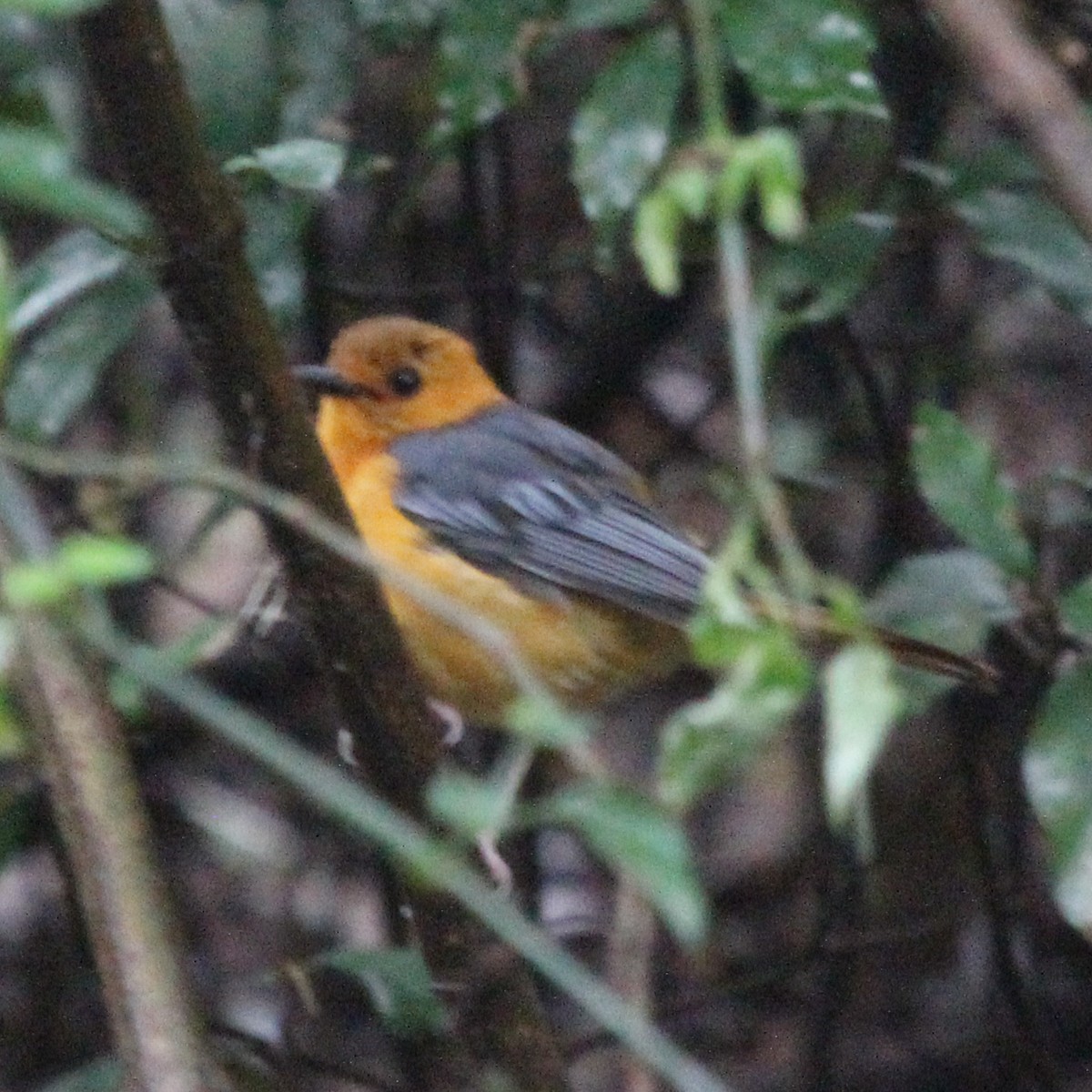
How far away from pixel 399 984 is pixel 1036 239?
156 cm

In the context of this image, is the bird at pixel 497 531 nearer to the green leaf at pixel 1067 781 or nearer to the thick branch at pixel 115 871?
the green leaf at pixel 1067 781

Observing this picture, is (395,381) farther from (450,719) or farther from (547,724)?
(547,724)

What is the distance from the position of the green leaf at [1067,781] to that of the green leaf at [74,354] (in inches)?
63.7

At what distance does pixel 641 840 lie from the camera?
5.30 feet

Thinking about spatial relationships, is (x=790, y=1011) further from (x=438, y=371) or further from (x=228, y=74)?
(x=228, y=74)

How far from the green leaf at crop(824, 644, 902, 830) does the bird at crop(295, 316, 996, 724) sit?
6.54 feet

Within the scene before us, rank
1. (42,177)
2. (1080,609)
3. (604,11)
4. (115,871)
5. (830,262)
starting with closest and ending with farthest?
(42,177) < (115,871) < (1080,609) < (604,11) < (830,262)

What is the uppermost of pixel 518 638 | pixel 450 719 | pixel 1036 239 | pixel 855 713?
pixel 855 713

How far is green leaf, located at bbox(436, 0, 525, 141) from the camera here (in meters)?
3.22

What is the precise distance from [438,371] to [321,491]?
6.41ft

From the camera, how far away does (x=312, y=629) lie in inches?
101

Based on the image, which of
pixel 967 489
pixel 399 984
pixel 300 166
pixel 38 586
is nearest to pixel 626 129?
pixel 300 166

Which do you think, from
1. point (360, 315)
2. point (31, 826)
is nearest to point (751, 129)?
point (360, 315)

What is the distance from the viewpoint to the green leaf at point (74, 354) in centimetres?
346
